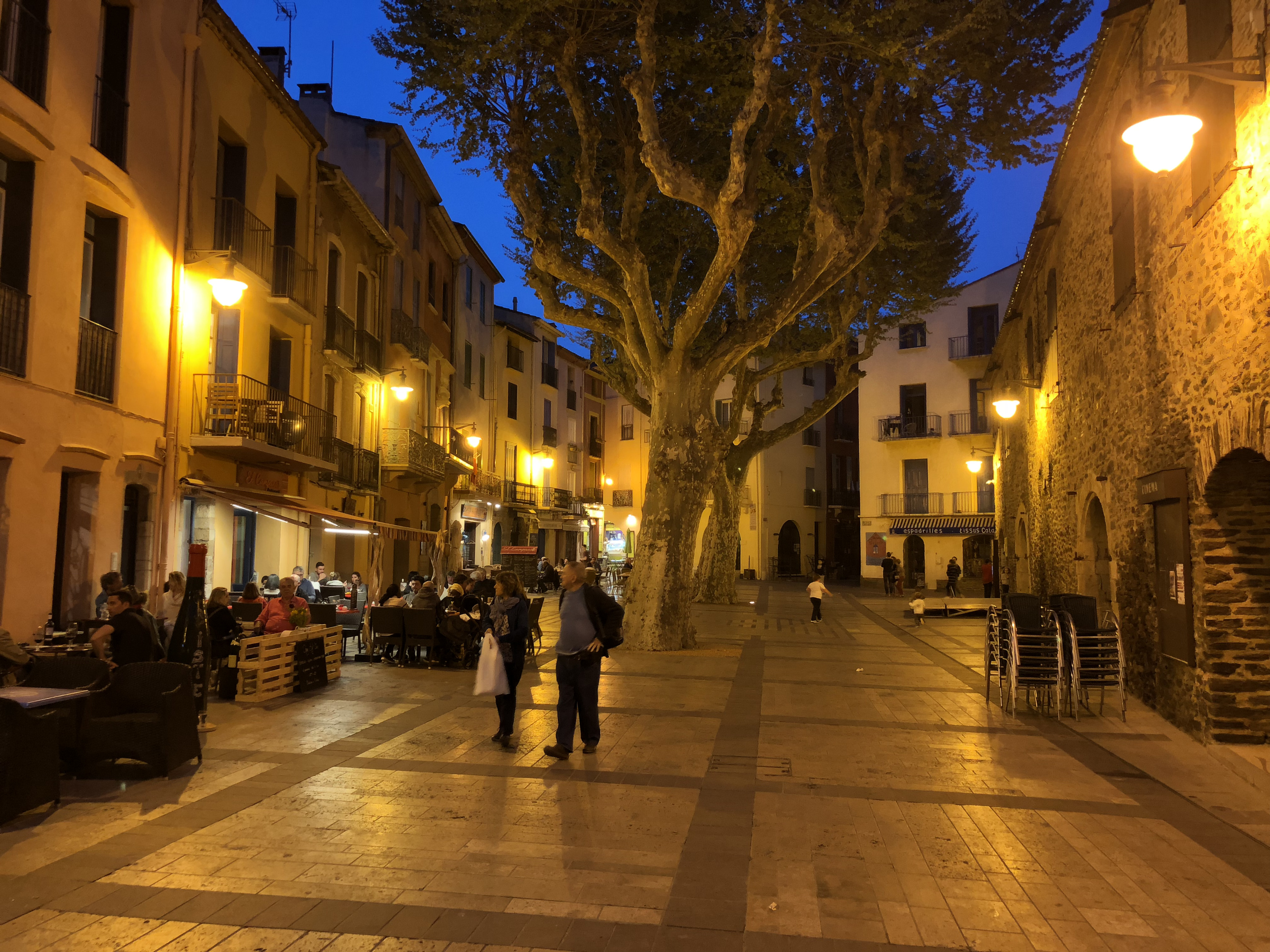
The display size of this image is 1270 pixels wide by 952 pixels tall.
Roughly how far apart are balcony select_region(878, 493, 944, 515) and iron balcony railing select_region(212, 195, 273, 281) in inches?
1221

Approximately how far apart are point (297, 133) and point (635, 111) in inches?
285

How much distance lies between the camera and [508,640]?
27.1 feet

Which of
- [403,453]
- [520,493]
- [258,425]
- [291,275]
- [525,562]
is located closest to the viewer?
[258,425]

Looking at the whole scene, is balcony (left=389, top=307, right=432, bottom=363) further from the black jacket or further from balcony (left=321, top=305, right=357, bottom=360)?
the black jacket

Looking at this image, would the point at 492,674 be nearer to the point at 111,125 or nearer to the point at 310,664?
the point at 310,664

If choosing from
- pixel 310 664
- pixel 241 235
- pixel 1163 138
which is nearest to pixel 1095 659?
pixel 1163 138

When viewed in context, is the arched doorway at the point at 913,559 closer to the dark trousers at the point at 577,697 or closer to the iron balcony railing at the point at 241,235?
the iron balcony railing at the point at 241,235

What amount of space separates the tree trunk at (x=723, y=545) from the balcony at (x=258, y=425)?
11.4 m

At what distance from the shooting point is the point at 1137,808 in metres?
6.60

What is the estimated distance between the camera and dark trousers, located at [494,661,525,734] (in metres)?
8.26

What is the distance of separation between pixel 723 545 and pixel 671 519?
12.1 metres

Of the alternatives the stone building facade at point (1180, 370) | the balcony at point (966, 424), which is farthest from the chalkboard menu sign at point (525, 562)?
the stone building facade at point (1180, 370)

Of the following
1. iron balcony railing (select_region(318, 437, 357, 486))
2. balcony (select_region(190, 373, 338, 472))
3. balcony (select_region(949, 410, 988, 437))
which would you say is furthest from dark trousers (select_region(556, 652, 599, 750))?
balcony (select_region(949, 410, 988, 437))

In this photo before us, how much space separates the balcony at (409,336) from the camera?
26781mm
